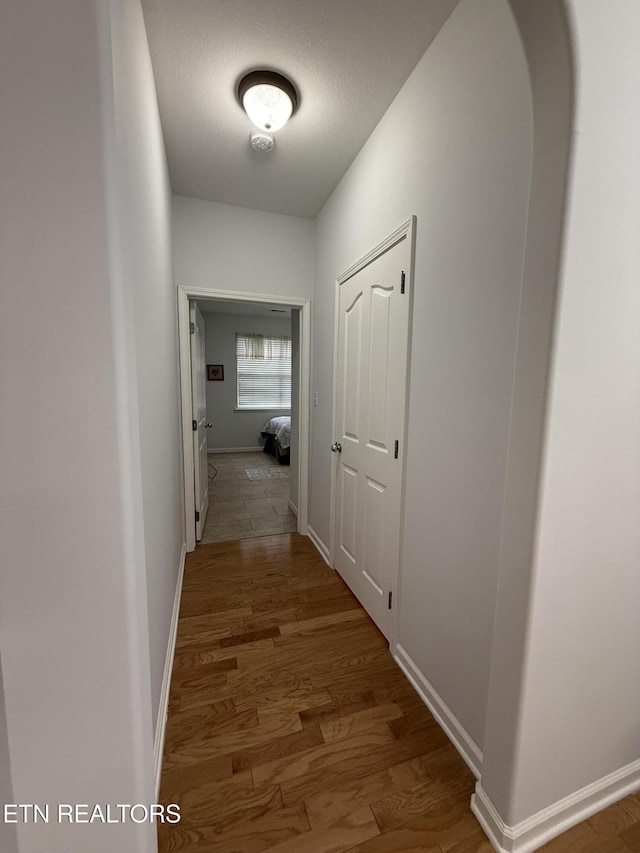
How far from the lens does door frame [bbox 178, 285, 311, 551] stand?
2457 millimetres

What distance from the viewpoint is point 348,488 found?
2186 mm

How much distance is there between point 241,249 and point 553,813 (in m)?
3.23

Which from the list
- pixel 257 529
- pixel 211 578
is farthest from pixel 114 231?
pixel 257 529

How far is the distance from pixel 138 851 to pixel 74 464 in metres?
0.87

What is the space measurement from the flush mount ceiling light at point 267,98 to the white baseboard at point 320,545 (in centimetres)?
262

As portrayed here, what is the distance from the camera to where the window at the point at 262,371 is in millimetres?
6238

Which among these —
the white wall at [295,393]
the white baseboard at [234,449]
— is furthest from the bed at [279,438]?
the white wall at [295,393]

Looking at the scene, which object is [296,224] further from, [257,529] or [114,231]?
[257,529]

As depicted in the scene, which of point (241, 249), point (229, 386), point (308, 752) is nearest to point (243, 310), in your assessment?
point (229, 386)

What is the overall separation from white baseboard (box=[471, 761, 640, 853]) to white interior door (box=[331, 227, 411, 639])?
0.73 meters

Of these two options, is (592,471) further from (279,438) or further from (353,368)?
(279,438)

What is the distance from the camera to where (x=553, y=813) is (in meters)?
0.99

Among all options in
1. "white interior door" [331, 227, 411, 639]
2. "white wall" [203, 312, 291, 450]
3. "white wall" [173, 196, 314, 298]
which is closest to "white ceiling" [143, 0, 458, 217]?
"white wall" [173, 196, 314, 298]

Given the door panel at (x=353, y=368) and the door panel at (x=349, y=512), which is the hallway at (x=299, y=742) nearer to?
the door panel at (x=349, y=512)
